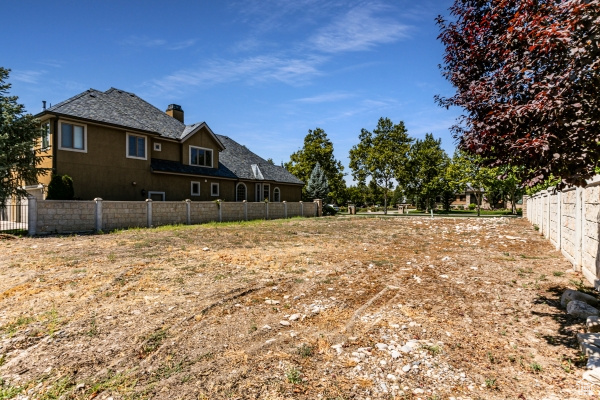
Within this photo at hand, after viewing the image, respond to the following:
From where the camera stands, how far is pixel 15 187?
14.7m

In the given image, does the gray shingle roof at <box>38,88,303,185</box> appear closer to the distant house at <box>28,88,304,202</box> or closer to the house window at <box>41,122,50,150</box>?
the distant house at <box>28,88,304,202</box>

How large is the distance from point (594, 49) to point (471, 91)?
4.39ft

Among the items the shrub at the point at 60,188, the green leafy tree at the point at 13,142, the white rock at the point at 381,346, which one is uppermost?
the green leafy tree at the point at 13,142

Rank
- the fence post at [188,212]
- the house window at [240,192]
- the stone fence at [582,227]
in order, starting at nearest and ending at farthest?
1. the stone fence at [582,227]
2. the fence post at [188,212]
3. the house window at [240,192]

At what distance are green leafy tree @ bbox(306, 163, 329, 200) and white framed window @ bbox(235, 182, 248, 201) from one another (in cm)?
1514

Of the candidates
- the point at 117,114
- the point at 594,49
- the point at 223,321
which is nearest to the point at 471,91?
the point at 594,49

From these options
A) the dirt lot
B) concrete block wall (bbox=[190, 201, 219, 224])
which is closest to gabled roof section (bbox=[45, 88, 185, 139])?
concrete block wall (bbox=[190, 201, 219, 224])

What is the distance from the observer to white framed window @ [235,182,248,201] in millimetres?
27509

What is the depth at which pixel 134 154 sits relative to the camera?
2011cm

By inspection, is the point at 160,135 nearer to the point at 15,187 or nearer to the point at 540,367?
the point at 15,187

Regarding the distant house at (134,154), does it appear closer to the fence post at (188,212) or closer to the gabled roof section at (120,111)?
the gabled roof section at (120,111)

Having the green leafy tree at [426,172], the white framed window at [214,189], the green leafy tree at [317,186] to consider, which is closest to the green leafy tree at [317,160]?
the green leafy tree at [317,186]

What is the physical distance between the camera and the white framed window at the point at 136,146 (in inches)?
781

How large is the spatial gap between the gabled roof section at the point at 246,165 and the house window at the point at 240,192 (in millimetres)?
862
